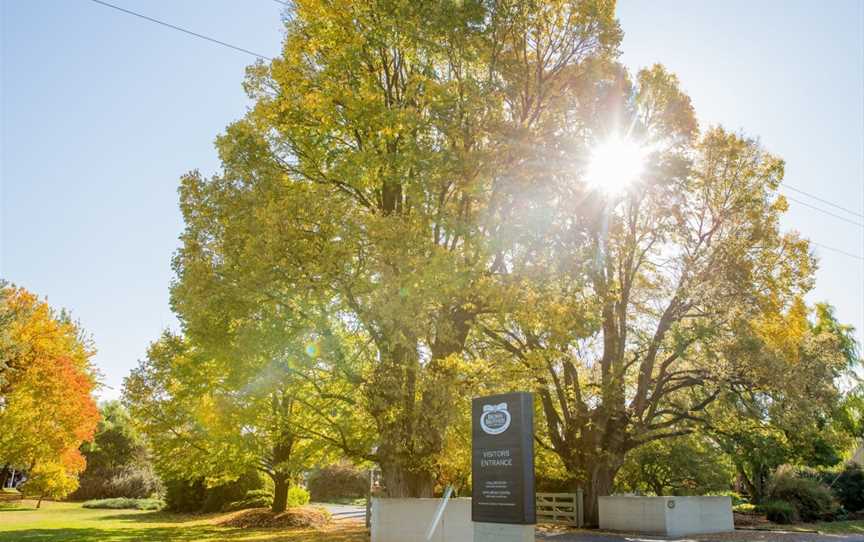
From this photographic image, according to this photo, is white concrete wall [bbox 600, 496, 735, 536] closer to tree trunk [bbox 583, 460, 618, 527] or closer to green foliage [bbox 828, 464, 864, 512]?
tree trunk [bbox 583, 460, 618, 527]

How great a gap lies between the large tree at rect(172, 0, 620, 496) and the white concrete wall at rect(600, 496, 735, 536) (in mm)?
8964

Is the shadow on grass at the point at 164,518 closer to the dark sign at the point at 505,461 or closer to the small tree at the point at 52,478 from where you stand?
the small tree at the point at 52,478

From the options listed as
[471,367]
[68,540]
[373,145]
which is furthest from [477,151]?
[68,540]

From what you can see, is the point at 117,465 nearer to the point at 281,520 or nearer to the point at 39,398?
the point at 39,398

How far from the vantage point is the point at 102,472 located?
Answer: 43.6m

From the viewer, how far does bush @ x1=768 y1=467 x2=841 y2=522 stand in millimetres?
23531

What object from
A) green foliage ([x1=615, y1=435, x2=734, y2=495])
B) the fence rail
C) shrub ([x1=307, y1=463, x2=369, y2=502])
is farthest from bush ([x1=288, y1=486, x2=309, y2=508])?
shrub ([x1=307, y1=463, x2=369, y2=502])

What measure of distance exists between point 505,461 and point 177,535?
486 inches

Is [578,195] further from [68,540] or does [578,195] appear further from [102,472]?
[102,472]

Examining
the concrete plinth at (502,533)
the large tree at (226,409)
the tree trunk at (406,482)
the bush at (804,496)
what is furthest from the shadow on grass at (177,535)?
the bush at (804,496)

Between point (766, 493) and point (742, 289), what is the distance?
13.1 meters

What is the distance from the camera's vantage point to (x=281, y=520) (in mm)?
20406

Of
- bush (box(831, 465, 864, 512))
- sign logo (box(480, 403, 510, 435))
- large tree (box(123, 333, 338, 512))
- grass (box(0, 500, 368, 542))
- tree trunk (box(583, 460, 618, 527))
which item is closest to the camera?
sign logo (box(480, 403, 510, 435))

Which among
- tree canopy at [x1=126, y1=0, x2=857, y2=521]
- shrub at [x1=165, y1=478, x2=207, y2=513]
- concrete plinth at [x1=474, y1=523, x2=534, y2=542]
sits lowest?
shrub at [x1=165, y1=478, x2=207, y2=513]
